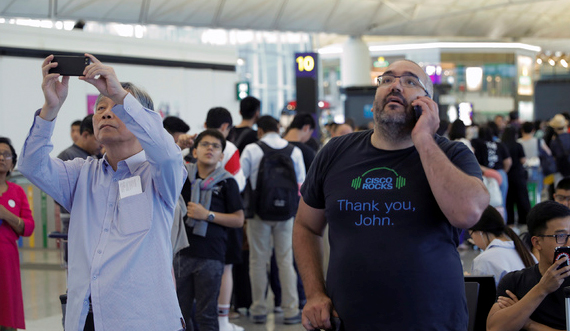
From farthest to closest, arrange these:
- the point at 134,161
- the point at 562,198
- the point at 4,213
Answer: the point at 562,198 → the point at 4,213 → the point at 134,161

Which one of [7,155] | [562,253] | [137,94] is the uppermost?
[137,94]

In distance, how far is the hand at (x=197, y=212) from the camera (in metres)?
5.09

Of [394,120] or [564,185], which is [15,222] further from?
[564,185]

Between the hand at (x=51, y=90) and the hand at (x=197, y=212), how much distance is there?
269cm

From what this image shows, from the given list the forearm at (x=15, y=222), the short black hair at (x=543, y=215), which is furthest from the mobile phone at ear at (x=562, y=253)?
the forearm at (x=15, y=222)

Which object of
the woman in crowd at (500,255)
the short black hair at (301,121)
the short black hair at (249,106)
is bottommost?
the woman in crowd at (500,255)

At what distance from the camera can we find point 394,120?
2346mm

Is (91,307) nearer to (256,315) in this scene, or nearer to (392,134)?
(392,134)

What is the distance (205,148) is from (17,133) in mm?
6446

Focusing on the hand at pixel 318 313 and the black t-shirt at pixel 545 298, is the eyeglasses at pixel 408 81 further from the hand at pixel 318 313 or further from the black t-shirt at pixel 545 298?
the black t-shirt at pixel 545 298

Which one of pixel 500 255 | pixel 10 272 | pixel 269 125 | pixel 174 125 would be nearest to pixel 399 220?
pixel 500 255

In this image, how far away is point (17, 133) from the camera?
10.7m

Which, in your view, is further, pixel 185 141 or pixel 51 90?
pixel 185 141

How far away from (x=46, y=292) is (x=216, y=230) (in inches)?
138
